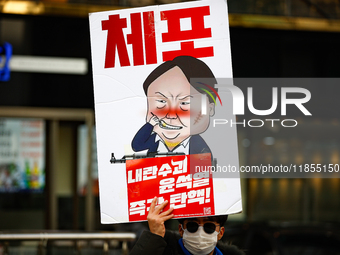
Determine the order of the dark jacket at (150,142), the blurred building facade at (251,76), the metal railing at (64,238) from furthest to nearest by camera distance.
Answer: the blurred building facade at (251,76)
the metal railing at (64,238)
the dark jacket at (150,142)

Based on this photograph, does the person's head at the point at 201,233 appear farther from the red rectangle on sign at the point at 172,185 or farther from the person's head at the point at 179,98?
A: the person's head at the point at 179,98

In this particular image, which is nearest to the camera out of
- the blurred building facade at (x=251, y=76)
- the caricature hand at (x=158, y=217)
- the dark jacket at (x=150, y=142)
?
the caricature hand at (x=158, y=217)

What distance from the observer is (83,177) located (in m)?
8.60

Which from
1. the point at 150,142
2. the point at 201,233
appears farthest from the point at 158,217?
the point at 150,142

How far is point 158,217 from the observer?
244 centimetres

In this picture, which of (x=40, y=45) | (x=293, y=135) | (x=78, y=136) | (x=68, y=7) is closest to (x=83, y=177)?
(x=78, y=136)

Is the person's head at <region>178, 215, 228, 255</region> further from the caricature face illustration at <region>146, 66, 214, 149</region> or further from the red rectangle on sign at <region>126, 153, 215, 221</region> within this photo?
the caricature face illustration at <region>146, 66, 214, 149</region>

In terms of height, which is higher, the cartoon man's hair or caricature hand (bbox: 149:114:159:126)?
the cartoon man's hair

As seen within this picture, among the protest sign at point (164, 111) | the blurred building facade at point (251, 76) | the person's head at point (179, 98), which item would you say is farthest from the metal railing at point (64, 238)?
the blurred building facade at point (251, 76)

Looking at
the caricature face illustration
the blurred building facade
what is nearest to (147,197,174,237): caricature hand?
the caricature face illustration

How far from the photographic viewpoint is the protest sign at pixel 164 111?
2.50 metres

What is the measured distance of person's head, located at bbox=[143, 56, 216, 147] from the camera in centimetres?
258

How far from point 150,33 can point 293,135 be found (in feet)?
24.0

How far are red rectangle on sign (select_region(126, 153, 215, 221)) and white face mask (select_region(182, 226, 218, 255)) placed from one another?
18 cm
